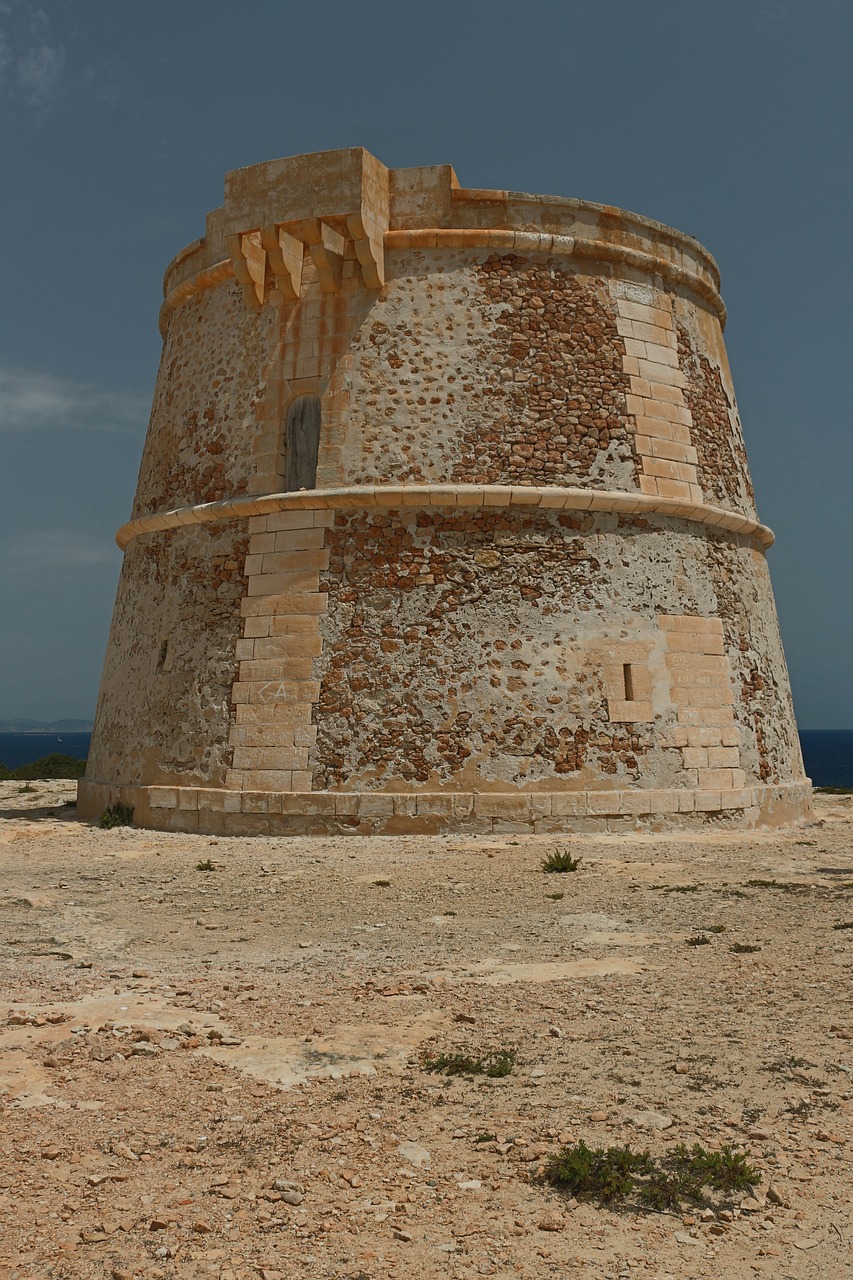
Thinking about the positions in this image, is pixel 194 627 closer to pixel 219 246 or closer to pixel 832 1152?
pixel 219 246

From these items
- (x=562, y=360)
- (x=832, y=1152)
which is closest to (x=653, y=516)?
(x=562, y=360)

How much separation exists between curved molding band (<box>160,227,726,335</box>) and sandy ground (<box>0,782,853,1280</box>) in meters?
7.82

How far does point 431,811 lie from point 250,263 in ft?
22.3

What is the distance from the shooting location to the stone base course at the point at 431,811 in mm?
10312

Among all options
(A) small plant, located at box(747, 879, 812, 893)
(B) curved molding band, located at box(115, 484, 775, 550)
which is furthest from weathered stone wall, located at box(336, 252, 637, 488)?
(A) small plant, located at box(747, 879, 812, 893)

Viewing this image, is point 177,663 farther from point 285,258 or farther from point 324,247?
point 324,247

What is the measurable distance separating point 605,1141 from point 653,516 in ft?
30.3

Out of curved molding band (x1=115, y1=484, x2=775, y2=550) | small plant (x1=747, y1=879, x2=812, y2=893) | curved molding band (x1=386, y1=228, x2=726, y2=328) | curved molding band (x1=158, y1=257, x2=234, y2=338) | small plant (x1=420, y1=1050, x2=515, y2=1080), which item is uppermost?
curved molding band (x1=158, y1=257, x2=234, y2=338)

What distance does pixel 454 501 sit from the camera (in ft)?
36.3

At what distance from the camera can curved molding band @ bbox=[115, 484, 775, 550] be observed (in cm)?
1106

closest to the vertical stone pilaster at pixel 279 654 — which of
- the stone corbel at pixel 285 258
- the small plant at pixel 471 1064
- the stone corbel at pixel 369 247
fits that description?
the stone corbel at pixel 285 258

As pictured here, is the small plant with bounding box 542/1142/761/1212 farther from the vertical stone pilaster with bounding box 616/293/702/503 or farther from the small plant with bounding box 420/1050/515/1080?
the vertical stone pilaster with bounding box 616/293/702/503

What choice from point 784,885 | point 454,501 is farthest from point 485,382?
point 784,885

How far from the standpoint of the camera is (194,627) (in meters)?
11.9
